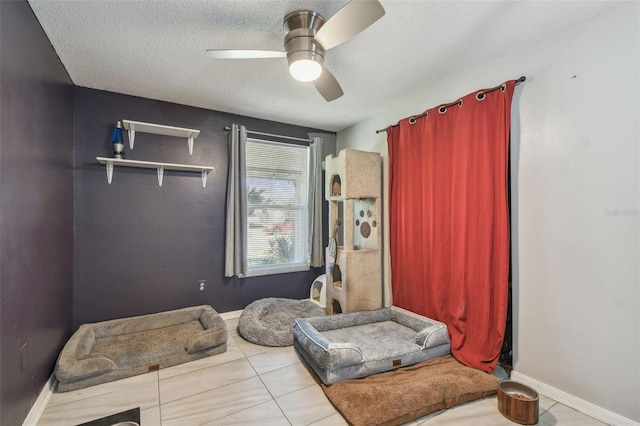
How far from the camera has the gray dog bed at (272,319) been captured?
2.68 metres

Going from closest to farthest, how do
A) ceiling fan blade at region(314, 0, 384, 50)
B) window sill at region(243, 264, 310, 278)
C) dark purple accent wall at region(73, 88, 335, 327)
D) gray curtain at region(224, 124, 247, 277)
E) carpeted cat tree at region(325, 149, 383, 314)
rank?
ceiling fan blade at region(314, 0, 384, 50)
dark purple accent wall at region(73, 88, 335, 327)
carpeted cat tree at region(325, 149, 383, 314)
gray curtain at region(224, 124, 247, 277)
window sill at region(243, 264, 310, 278)

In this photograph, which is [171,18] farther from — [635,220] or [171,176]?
[635,220]

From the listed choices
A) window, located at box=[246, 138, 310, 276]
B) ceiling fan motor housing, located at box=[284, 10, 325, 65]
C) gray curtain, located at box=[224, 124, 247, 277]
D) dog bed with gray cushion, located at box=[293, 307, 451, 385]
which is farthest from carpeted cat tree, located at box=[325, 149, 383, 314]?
ceiling fan motor housing, located at box=[284, 10, 325, 65]

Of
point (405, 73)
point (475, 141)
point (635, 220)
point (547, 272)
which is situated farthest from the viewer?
point (405, 73)

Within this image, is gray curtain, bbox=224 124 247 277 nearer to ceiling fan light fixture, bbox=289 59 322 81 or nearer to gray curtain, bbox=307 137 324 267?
gray curtain, bbox=307 137 324 267

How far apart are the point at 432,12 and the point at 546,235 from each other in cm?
167

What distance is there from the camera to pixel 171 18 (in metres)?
1.82

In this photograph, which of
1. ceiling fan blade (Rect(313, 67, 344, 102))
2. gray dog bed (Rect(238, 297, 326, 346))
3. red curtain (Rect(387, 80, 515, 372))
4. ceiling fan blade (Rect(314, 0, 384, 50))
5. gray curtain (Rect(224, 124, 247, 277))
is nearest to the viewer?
ceiling fan blade (Rect(314, 0, 384, 50))

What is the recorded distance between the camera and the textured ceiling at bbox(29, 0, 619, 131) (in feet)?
5.64

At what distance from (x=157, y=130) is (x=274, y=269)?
2.11 meters

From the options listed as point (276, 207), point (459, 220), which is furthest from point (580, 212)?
point (276, 207)

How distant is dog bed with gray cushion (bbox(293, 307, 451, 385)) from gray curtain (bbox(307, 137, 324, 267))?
122 cm

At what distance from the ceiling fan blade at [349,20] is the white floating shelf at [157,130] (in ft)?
6.54

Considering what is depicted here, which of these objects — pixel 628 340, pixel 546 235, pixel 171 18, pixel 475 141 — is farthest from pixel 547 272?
pixel 171 18
